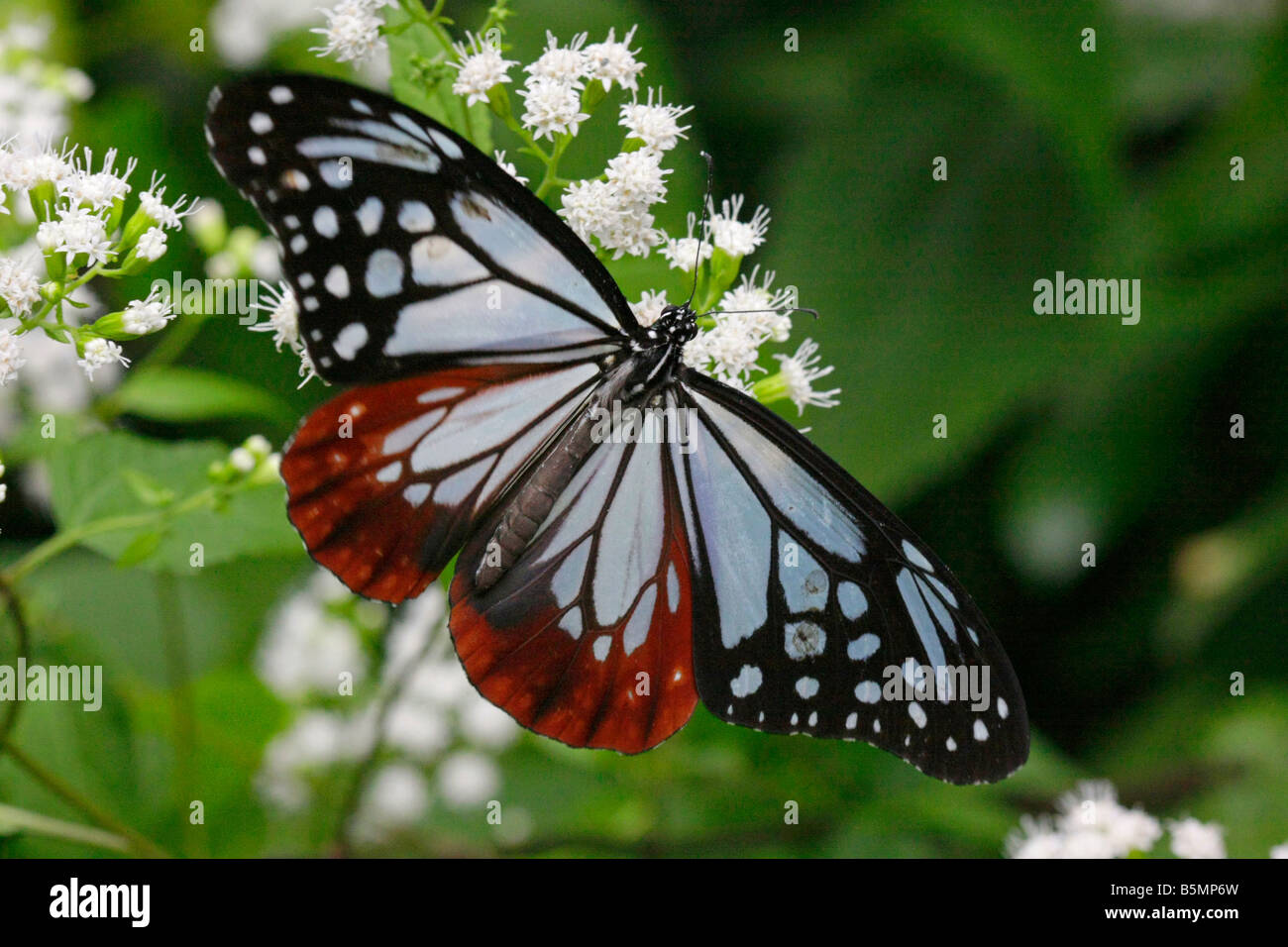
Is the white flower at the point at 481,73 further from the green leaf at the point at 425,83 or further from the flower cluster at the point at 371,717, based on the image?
the flower cluster at the point at 371,717

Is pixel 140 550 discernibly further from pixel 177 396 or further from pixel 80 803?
pixel 177 396

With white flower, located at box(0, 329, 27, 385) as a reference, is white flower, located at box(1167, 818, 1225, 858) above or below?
below

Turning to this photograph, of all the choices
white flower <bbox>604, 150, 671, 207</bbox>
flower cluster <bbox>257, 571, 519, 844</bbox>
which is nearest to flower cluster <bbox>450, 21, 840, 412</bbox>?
white flower <bbox>604, 150, 671, 207</bbox>

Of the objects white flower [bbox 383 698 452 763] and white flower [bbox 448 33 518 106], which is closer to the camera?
white flower [bbox 448 33 518 106]

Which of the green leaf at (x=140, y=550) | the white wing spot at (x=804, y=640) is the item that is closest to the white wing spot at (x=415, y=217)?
the green leaf at (x=140, y=550)

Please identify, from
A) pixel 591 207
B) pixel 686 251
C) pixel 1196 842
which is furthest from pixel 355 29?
pixel 1196 842

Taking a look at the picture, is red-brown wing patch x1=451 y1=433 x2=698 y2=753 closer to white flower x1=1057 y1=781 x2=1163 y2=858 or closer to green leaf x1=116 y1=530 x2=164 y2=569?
→ green leaf x1=116 y1=530 x2=164 y2=569
